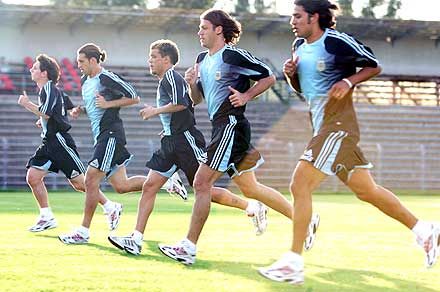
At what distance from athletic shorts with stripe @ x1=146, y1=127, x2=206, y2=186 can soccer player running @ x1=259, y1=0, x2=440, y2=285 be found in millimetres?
2028

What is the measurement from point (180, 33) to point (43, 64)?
2610 cm

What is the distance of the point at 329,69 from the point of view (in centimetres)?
712

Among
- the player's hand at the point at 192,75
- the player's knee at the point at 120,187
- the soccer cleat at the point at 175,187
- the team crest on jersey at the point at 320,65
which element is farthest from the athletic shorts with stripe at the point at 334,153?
the soccer cleat at the point at 175,187

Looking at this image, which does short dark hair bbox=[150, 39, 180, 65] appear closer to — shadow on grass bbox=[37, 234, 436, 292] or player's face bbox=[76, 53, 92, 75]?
player's face bbox=[76, 53, 92, 75]

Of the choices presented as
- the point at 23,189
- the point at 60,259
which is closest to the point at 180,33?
the point at 23,189

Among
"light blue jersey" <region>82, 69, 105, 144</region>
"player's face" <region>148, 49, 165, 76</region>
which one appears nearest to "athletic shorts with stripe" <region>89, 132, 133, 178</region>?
"light blue jersey" <region>82, 69, 105, 144</region>

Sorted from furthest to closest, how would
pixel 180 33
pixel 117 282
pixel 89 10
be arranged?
pixel 180 33
pixel 89 10
pixel 117 282

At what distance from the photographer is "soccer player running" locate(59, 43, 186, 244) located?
9898 millimetres

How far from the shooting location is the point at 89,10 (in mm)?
34719

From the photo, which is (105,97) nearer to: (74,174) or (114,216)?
(114,216)

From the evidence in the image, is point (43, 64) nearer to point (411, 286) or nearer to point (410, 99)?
point (411, 286)

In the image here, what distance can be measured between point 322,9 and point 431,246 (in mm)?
1865

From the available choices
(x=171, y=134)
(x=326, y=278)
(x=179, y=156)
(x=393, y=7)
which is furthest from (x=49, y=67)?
(x=393, y=7)

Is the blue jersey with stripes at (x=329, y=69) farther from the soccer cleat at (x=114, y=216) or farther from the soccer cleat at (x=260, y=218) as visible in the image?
the soccer cleat at (x=114, y=216)
